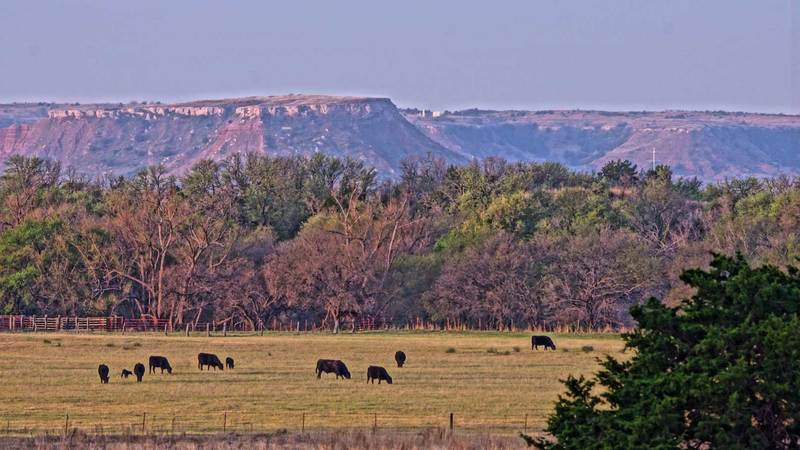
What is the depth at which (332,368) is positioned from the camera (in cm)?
4391

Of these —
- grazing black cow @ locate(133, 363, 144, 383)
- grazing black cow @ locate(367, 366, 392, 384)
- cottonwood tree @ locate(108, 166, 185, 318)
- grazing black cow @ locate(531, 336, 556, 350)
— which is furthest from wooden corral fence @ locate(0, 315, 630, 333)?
grazing black cow @ locate(367, 366, 392, 384)

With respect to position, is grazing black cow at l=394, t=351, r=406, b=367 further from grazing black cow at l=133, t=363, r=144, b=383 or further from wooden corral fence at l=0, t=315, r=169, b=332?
wooden corral fence at l=0, t=315, r=169, b=332

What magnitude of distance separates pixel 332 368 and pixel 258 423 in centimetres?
1353

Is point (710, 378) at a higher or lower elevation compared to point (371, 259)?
lower

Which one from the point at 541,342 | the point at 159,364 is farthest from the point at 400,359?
the point at 541,342

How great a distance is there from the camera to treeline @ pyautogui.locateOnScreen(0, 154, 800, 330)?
82.1m

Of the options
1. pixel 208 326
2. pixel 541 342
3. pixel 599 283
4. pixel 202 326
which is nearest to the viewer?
pixel 541 342

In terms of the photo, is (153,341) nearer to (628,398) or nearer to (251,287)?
(251,287)

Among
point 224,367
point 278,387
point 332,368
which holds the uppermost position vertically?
point 332,368

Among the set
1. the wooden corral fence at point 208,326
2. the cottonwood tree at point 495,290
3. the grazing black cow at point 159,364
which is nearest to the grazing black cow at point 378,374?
the grazing black cow at point 159,364

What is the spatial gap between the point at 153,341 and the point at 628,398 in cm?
5049

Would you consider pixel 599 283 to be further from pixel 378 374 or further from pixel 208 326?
pixel 378 374

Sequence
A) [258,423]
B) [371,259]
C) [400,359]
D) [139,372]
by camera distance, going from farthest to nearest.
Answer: [371,259] → [400,359] → [139,372] → [258,423]

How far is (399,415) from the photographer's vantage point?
32375mm
